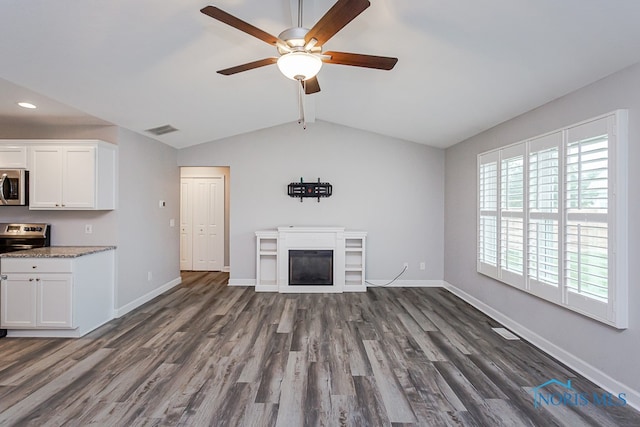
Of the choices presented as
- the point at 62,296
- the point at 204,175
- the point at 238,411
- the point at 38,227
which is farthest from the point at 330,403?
the point at 204,175

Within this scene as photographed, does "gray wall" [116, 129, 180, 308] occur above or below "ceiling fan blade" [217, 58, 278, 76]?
below

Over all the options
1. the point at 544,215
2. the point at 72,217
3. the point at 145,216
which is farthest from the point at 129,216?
the point at 544,215

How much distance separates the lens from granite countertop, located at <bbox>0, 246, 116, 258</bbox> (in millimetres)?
3336

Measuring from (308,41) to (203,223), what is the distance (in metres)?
5.73

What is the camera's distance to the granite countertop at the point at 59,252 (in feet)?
10.9

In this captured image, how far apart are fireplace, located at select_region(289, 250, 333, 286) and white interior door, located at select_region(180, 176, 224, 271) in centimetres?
244

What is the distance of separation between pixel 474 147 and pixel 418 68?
2113 millimetres

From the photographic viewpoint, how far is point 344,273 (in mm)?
5379

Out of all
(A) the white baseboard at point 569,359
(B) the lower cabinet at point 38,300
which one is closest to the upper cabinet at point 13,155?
(B) the lower cabinet at point 38,300

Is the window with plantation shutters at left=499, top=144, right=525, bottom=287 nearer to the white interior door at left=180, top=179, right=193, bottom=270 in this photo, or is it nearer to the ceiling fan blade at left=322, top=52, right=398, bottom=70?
the ceiling fan blade at left=322, top=52, right=398, bottom=70

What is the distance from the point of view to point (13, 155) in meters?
3.70

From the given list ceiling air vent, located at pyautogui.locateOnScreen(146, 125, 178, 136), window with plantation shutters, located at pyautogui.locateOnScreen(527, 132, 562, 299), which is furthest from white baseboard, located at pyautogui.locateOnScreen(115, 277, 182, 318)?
window with plantation shutters, located at pyautogui.locateOnScreen(527, 132, 562, 299)

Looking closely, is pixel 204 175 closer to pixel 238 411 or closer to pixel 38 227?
pixel 38 227

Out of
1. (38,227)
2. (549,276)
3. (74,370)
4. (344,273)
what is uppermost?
(38,227)
